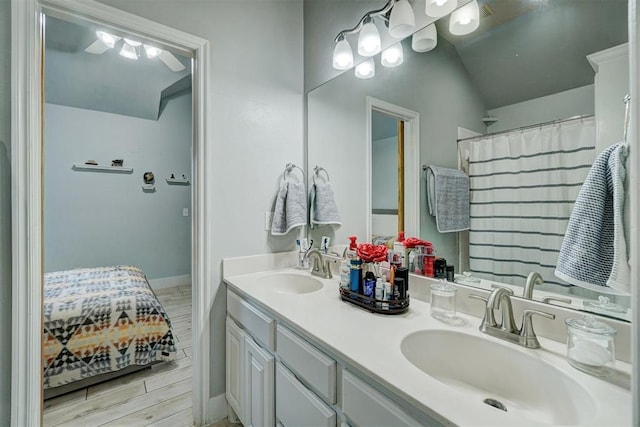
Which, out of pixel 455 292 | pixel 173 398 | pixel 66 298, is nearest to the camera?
pixel 455 292

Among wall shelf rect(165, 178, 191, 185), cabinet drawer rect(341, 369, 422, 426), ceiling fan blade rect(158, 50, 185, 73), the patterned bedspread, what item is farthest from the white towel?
wall shelf rect(165, 178, 191, 185)

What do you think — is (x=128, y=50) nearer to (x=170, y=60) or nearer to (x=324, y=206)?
(x=170, y=60)

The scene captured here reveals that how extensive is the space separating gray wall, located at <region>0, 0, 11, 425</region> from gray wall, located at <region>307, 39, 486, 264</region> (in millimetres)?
1454

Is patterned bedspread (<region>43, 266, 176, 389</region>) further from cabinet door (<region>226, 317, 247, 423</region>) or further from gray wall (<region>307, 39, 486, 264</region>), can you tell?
gray wall (<region>307, 39, 486, 264</region>)

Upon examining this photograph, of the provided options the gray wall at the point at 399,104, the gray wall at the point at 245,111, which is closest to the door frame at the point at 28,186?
the gray wall at the point at 245,111

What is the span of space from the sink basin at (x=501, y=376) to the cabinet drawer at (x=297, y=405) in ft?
1.04

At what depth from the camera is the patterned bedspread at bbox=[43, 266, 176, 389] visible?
177 cm

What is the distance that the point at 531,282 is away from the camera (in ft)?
3.13

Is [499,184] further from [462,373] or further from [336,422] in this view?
[336,422]

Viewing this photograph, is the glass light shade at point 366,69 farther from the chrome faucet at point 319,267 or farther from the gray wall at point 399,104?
the chrome faucet at point 319,267

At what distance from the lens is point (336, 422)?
861 millimetres

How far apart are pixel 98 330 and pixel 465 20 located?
8.76 ft

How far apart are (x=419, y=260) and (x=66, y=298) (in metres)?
2.34

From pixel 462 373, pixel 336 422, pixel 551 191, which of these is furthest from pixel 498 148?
pixel 336 422
